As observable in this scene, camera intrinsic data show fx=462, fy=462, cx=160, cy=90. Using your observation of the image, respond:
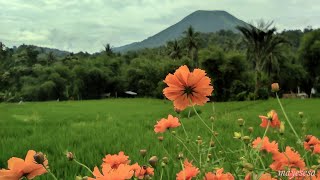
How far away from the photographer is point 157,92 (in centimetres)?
4697

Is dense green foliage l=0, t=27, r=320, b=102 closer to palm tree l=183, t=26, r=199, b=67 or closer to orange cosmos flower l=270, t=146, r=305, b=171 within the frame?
palm tree l=183, t=26, r=199, b=67

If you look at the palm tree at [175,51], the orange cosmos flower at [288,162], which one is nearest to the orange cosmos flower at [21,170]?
the orange cosmos flower at [288,162]

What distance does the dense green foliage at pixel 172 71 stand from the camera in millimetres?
38688

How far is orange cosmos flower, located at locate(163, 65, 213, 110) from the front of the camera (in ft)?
3.84

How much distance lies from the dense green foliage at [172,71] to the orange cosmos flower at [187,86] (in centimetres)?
2789

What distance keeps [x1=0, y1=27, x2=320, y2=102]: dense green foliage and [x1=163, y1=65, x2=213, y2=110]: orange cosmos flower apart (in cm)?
2789

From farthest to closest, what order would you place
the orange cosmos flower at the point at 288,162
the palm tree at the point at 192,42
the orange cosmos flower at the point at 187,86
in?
1. the palm tree at the point at 192,42
2. the orange cosmos flower at the point at 288,162
3. the orange cosmos flower at the point at 187,86

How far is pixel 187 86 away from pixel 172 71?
46.8 m

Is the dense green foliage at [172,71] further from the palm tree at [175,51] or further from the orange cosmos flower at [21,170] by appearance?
the orange cosmos flower at [21,170]

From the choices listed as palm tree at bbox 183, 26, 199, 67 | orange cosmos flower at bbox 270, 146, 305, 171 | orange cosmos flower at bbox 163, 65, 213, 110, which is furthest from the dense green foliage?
orange cosmos flower at bbox 163, 65, 213, 110

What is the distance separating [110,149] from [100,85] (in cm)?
5194

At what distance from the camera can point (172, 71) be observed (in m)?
47.9

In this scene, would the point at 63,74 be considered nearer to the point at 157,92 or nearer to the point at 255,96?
the point at 157,92

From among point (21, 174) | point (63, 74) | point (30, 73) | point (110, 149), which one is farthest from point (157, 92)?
point (21, 174)
